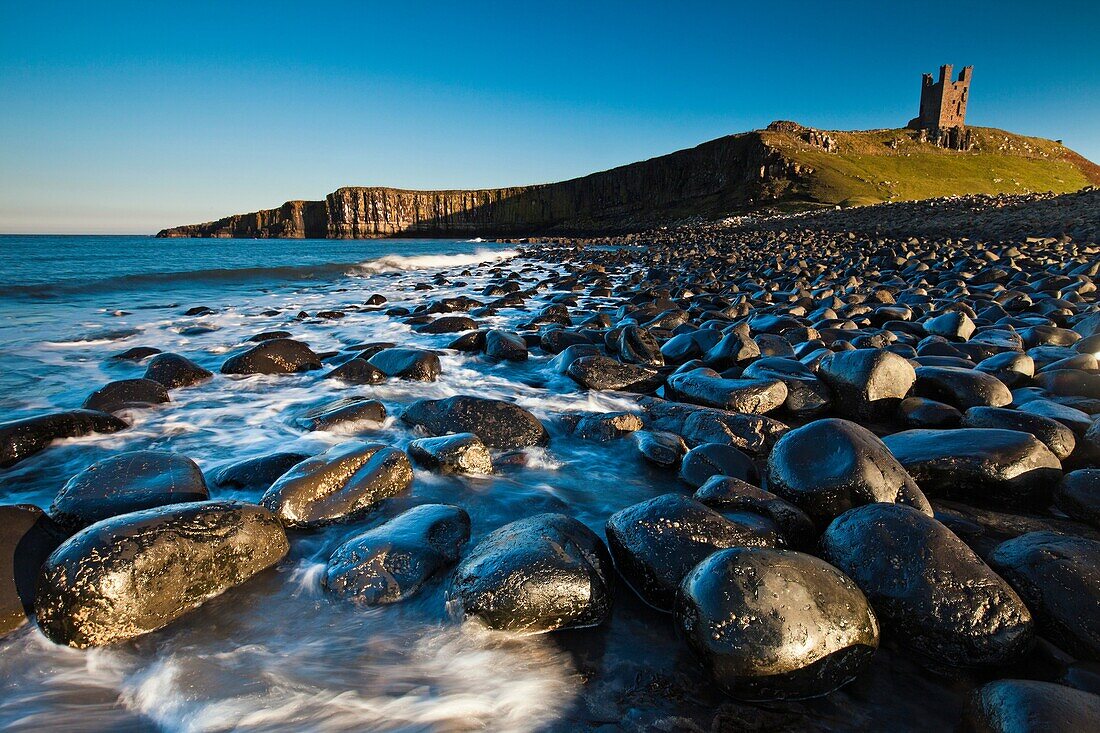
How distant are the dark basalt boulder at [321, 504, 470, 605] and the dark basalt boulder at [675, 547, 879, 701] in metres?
1.19

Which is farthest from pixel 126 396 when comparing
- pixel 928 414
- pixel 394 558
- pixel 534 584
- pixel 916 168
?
pixel 916 168

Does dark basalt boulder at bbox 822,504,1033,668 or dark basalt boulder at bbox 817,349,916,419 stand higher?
dark basalt boulder at bbox 817,349,916,419

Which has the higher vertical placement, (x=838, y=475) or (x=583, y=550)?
(x=838, y=475)

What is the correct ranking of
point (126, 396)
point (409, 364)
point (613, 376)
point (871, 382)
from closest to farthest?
point (871, 382), point (126, 396), point (613, 376), point (409, 364)

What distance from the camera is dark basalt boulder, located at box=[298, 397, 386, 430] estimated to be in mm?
4314

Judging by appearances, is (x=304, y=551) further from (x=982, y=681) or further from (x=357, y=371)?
(x=357, y=371)

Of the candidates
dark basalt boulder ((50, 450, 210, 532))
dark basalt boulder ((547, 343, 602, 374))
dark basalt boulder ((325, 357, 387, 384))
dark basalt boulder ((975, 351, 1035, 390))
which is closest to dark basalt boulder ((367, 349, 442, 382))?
dark basalt boulder ((325, 357, 387, 384))

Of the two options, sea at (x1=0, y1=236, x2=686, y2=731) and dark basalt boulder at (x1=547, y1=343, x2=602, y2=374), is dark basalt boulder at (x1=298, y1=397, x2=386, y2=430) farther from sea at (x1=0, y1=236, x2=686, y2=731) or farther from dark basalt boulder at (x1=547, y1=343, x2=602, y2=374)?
dark basalt boulder at (x1=547, y1=343, x2=602, y2=374)

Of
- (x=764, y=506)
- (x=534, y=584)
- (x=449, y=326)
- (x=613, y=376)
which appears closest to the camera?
(x=534, y=584)

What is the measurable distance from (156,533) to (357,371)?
366cm

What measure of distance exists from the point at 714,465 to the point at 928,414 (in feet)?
5.90

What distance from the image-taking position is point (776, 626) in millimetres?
1709

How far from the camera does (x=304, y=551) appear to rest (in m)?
2.60

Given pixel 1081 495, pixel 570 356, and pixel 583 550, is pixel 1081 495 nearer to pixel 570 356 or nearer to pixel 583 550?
A: pixel 583 550
